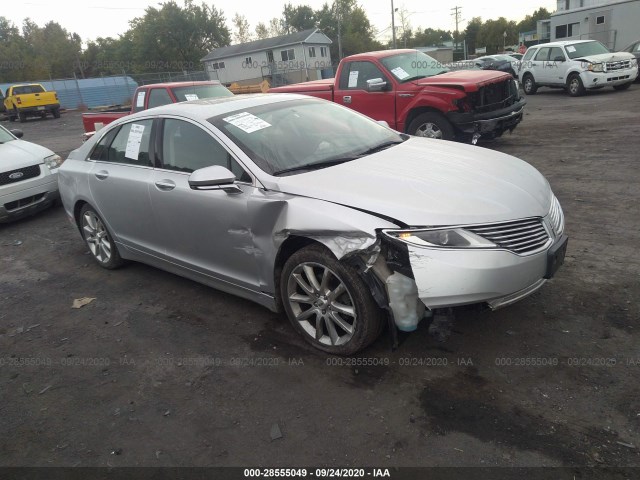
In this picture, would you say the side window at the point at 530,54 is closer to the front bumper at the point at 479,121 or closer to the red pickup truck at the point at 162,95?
the front bumper at the point at 479,121

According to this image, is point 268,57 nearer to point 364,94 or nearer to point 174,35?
point 174,35

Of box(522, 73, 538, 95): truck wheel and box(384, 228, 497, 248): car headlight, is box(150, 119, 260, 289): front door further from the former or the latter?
box(522, 73, 538, 95): truck wheel

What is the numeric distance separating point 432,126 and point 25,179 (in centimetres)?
647

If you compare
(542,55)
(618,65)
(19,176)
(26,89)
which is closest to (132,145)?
(19,176)

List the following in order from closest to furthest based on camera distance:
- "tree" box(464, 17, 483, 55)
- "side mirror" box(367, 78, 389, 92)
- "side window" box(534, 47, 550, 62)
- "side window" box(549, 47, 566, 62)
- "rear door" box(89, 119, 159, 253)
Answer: "rear door" box(89, 119, 159, 253) → "side mirror" box(367, 78, 389, 92) → "side window" box(549, 47, 566, 62) → "side window" box(534, 47, 550, 62) → "tree" box(464, 17, 483, 55)

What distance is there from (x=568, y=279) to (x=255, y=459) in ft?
9.15

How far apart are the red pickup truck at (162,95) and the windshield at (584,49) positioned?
11.8 meters

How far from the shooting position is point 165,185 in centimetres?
387

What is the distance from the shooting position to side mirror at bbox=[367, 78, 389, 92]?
848cm

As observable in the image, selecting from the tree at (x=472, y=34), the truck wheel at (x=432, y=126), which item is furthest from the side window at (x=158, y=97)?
the tree at (x=472, y=34)

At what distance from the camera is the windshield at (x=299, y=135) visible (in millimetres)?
3428

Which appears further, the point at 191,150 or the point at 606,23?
the point at 606,23

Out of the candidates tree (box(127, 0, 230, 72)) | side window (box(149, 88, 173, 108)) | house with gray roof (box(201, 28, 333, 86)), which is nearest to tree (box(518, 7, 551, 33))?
house with gray roof (box(201, 28, 333, 86))

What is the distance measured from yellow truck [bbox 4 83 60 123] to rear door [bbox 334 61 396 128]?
2392cm
